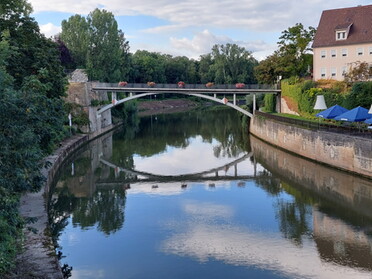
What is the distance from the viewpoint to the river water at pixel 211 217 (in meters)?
14.6

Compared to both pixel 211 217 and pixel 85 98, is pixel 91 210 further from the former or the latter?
pixel 85 98

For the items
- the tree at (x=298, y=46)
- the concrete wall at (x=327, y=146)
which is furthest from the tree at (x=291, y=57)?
the concrete wall at (x=327, y=146)

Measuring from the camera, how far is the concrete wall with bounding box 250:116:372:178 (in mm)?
24453

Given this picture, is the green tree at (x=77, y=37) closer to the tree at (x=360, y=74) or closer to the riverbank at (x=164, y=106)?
the riverbank at (x=164, y=106)

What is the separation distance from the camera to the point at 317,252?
50.9ft

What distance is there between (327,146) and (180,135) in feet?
82.3

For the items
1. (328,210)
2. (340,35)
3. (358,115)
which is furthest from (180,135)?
(328,210)

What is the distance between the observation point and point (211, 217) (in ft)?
64.5

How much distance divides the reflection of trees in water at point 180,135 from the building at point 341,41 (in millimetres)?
10362

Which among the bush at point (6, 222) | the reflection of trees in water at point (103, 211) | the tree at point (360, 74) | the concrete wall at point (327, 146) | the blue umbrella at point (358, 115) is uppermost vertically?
the tree at point (360, 74)

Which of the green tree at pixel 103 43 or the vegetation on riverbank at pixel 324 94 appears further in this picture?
the green tree at pixel 103 43

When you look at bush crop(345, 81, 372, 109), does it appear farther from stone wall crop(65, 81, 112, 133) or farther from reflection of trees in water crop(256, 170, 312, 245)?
stone wall crop(65, 81, 112, 133)

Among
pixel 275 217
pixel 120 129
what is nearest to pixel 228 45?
pixel 120 129

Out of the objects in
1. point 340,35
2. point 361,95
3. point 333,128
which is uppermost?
point 340,35
